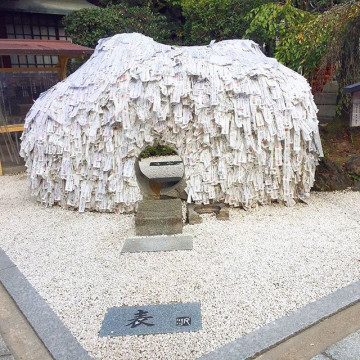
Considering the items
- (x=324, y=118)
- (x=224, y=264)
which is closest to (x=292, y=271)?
(x=224, y=264)

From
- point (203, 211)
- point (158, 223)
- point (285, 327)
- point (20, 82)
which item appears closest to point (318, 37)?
point (203, 211)

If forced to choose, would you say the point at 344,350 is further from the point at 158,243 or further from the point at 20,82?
the point at 20,82

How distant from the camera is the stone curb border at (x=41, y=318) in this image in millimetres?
3461

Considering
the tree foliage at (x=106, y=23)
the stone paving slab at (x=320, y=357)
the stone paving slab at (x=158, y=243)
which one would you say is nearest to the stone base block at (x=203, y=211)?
the stone paving slab at (x=158, y=243)

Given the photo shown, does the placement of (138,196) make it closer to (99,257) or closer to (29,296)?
(99,257)

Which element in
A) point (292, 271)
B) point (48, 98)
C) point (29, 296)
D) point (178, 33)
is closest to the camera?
point (29, 296)

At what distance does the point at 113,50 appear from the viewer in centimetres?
708

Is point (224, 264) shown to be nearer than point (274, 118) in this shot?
Yes

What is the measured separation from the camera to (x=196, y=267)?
16.0 ft

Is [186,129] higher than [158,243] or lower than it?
higher

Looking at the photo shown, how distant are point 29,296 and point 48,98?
3.88 m

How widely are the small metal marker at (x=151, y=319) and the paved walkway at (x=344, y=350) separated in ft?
3.72

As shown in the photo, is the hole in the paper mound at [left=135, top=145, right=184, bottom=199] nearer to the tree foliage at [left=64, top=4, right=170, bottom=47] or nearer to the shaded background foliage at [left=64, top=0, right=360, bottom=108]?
the shaded background foliage at [left=64, top=0, right=360, bottom=108]

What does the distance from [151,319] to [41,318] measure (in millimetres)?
1101
